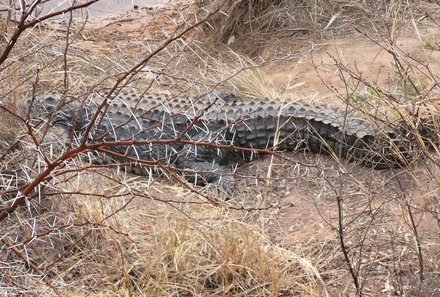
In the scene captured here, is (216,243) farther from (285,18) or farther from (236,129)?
(285,18)

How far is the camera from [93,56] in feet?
20.4

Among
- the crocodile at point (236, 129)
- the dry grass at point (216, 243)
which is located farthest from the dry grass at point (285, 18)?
the dry grass at point (216, 243)

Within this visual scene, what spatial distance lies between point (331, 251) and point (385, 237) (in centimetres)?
24

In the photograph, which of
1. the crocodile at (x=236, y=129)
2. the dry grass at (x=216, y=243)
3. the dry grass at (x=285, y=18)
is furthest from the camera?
the dry grass at (x=285, y=18)

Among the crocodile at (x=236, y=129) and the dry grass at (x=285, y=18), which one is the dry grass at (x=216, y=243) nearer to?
the crocodile at (x=236, y=129)

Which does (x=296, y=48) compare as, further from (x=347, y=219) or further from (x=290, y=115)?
(x=347, y=219)

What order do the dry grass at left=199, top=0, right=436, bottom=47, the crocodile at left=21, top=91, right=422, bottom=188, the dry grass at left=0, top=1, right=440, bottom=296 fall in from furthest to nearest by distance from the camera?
the dry grass at left=199, top=0, right=436, bottom=47 < the crocodile at left=21, top=91, right=422, bottom=188 < the dry grass at left=0, top=1, right=440, bottom=296

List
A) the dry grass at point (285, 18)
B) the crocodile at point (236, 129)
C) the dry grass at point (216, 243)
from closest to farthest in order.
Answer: the dry grass at point (216, 243) → the crocodile at point (236, 129) → the dry grass at point (285, 18)

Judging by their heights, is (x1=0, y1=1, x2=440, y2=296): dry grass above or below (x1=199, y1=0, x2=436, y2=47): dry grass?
below

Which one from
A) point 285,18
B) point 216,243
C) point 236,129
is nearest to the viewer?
point 216,243

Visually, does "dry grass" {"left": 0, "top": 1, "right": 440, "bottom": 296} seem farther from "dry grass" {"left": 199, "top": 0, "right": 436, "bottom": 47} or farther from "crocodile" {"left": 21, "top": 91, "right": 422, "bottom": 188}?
"dry grass" {"left": 199, "top": 0, "right": 436, "bottom": 47}

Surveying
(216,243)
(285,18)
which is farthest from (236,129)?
(285,18)

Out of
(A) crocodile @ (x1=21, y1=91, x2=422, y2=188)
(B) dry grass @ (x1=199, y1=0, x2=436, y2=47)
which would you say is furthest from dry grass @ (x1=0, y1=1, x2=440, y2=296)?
(B) dry grass @ (x1=199, y1=0, x2=436, y2=47)

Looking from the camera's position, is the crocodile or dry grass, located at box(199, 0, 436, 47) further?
dry grass, located at box(199, 0, 436, 47)
